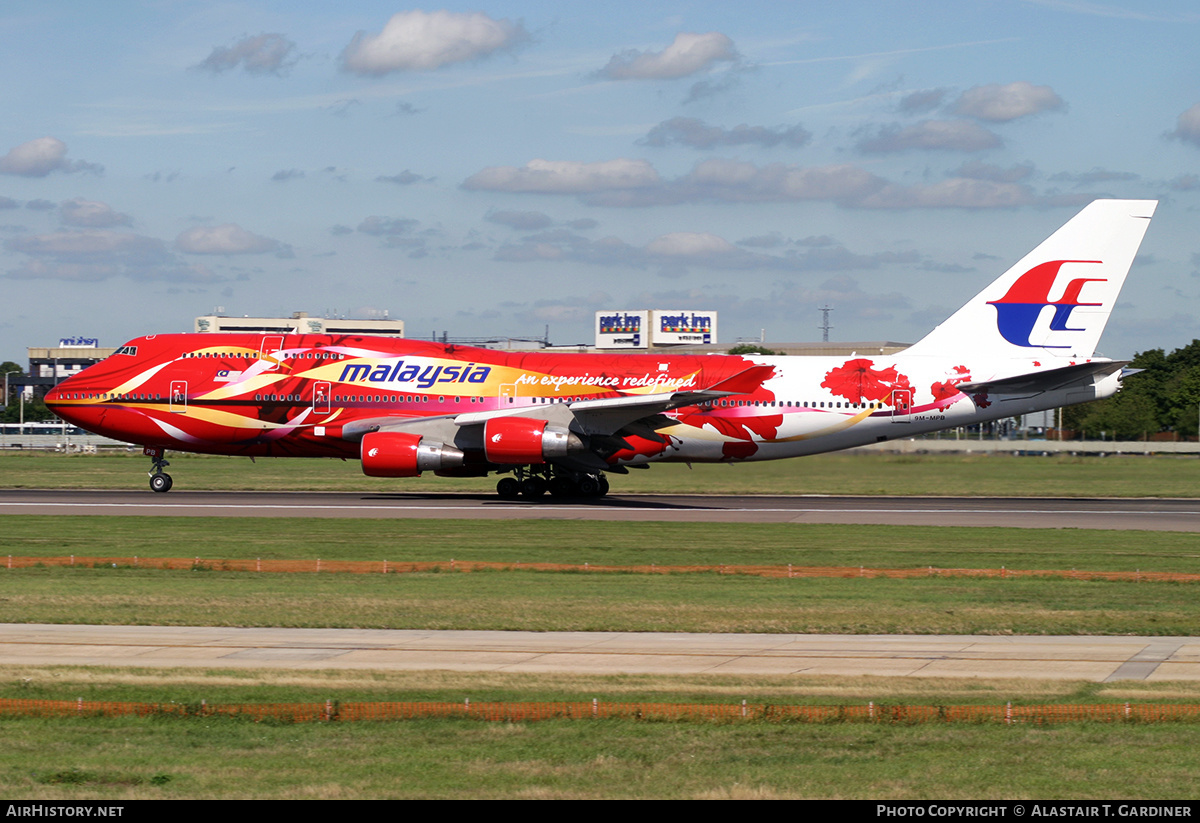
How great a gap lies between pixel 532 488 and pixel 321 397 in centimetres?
833

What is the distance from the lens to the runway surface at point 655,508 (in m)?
37.8

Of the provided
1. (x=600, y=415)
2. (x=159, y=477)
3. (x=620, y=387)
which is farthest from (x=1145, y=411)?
(x=159, y=477)

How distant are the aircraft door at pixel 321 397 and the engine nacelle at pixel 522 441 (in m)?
6.50

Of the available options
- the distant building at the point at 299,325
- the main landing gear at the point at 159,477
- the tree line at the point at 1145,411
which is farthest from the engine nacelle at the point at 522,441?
the distant building at the point at 299,325

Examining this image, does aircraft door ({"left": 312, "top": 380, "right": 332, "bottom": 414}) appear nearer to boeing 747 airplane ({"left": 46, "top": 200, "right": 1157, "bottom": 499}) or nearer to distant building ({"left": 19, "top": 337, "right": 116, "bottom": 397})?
boeing 747 airplane ({"left": 46, "top": 200, "right": 1157, "bottom": 499})

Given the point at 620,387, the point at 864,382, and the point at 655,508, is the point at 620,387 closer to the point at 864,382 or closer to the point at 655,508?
the point at 655,508

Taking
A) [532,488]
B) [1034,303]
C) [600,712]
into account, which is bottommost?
[600,712]

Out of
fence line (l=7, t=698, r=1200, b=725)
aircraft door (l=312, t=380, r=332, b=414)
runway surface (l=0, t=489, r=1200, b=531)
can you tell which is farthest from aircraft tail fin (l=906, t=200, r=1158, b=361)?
fence line (l=7, t=698, r=1200, b=725)

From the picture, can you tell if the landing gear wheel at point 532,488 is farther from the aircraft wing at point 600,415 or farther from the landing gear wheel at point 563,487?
the aircraft wing at point 600,415

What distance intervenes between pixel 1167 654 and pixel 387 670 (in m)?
11.1

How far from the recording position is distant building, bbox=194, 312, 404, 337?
170 m

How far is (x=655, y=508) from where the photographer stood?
41.1 metres

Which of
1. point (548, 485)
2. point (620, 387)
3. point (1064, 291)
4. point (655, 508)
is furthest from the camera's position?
point (1064, 291)

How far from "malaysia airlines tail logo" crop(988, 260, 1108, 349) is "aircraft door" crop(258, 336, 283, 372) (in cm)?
2722
